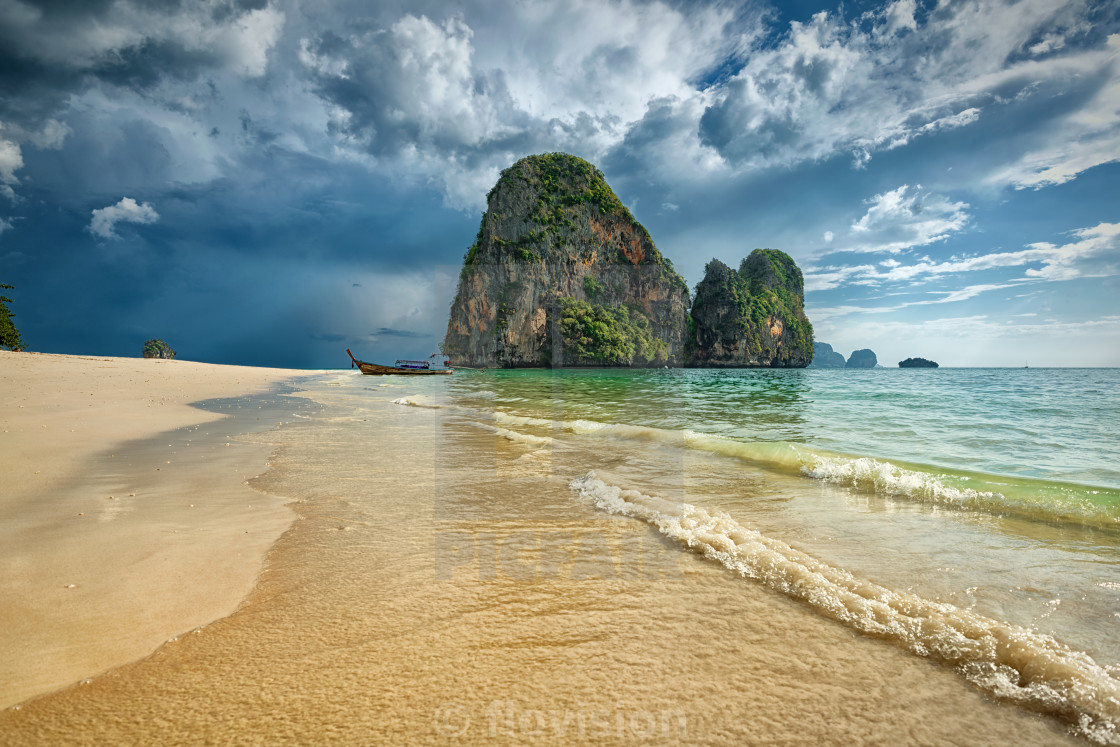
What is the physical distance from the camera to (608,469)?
6.13 meters

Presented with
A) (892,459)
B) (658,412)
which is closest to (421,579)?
(892,459)

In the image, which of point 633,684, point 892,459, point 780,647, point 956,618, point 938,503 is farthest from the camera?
point 892,459

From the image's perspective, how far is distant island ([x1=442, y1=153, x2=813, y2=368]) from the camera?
78688 millimetres

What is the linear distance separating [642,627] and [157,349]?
81.2 meters

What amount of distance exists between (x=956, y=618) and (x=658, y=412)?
34.0 ft

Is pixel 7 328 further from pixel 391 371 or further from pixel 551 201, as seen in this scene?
pixel 551 201

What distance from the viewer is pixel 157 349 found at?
6278 cm

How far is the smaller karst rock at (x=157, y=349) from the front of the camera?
62625mm

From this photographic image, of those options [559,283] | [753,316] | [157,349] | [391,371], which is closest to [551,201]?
[559,283]

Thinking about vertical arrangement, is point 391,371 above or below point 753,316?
below

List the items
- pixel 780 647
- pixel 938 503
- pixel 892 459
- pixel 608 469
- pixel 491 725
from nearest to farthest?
pixel 491 725
pixel 780 647
pixel 938 503
pixel 608 469
pixel 892 459

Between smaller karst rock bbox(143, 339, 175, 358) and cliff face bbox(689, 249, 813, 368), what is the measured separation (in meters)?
87.9

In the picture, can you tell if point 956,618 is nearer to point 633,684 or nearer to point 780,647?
point 780,647

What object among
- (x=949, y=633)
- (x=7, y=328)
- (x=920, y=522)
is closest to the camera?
(x=949, y=633)
